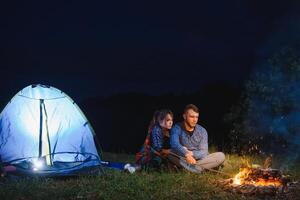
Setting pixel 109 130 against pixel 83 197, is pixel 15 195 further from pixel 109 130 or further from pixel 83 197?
pixel 109 130

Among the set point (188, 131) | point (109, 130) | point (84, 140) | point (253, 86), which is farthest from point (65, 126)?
point (109, 130)

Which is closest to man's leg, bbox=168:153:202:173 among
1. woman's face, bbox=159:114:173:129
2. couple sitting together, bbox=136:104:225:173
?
couple sitting together, bbox=136:104:225:173

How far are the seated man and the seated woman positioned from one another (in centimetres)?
20

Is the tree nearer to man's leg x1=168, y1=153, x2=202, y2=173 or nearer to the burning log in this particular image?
man's leg x1=168, y1=153, x2=202, y2=173

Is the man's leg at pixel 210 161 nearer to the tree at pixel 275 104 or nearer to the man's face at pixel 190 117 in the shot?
the man's face at pixel 190 117

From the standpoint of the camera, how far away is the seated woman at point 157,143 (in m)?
9.56

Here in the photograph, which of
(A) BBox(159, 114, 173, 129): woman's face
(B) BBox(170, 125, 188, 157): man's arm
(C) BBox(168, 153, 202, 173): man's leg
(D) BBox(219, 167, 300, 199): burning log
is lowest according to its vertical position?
(D) BBox(219, 167, 300, 199): burning log

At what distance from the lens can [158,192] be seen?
302 inches

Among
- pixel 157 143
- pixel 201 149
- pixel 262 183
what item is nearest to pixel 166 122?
pixel 157 143

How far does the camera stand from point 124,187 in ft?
25.8

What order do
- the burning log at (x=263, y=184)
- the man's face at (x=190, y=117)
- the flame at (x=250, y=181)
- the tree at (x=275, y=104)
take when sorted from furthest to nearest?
1. the tree at (x=275, y=104)
2. the man's face at (x=190, y=117)
3. the flame at (x=250, y=181)
4. the burning log at (x=263, y=184)

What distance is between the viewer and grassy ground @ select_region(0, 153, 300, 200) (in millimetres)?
7465

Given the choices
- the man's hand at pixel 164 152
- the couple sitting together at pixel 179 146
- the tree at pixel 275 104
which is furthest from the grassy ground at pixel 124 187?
the tree at pixel 275 104

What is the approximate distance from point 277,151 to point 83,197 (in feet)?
20.8
